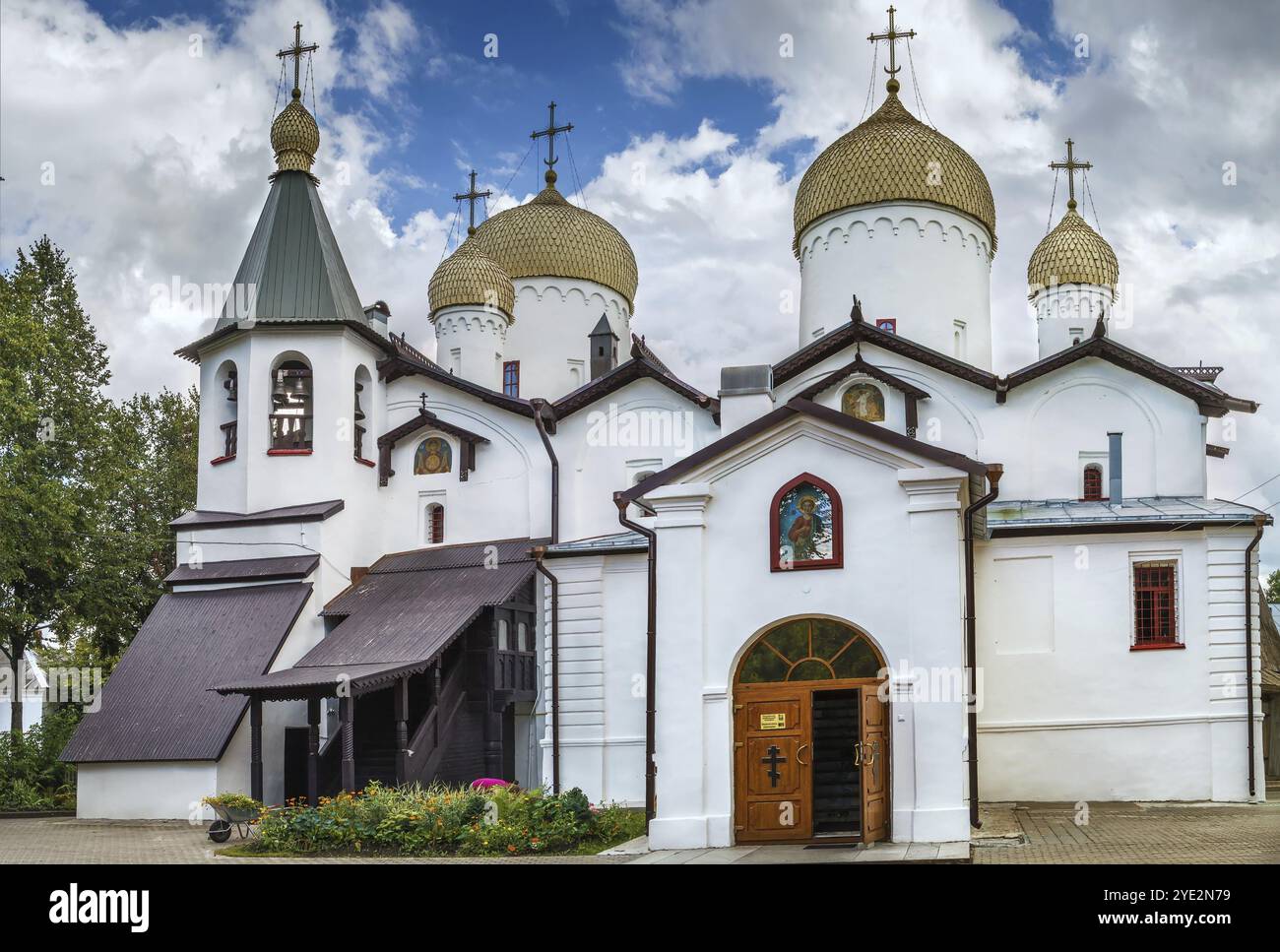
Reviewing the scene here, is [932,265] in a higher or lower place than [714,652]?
higher

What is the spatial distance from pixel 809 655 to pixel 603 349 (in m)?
12.7

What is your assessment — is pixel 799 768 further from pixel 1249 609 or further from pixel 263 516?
pixel 263 516

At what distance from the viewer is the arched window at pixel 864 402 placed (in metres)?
22.2

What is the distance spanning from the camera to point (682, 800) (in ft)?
48.2

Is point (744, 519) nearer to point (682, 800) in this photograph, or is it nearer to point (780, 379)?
point (682, 800)

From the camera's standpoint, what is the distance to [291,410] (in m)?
24.0

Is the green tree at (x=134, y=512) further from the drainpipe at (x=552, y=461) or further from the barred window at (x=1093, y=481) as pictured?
the barred window at (x=1093, y=481)

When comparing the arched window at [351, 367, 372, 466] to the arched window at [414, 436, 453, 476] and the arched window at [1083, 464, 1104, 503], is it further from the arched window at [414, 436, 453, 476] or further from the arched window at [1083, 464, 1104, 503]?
the arched window at [1083, 464, 1104, 503]

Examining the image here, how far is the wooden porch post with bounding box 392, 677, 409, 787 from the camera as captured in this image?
19.0 metres

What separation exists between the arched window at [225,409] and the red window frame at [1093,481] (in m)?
13.9

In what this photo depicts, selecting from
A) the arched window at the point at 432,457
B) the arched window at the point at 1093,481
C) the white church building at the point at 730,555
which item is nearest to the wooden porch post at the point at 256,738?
the white church building at the point at 730,555

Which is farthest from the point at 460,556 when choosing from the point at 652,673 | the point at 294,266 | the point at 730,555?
the point at 730,555
